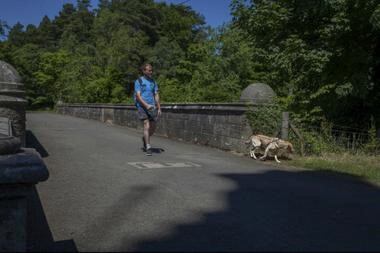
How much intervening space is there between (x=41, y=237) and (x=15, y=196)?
0.92 meters

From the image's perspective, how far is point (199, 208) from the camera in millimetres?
4277

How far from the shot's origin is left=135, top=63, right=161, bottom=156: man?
838 centimetres

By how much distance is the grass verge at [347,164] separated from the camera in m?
6.69

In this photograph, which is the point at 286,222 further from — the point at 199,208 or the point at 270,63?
the point at 270,63

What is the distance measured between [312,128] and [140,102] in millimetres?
3793

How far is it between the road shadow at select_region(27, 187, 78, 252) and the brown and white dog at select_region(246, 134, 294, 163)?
186 inches

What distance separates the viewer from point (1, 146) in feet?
9.02

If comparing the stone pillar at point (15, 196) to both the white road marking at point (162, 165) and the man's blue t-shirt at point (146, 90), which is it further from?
the man's blue t-shirt at point (146, 90)

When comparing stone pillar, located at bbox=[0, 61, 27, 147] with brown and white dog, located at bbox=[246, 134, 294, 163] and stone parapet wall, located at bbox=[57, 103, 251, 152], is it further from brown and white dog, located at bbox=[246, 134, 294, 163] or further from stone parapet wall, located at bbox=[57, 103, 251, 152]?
stone parapet wall, located at bbox=[57, 103, 251, 152]

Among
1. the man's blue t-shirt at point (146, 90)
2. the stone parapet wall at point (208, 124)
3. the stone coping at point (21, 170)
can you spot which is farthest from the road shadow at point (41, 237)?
the stone parapet wall at point (208, 124)

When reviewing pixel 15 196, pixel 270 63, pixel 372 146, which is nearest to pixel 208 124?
pixel 372 146

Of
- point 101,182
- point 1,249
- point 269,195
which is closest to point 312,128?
point 269,195

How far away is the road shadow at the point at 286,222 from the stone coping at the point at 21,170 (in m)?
0.97

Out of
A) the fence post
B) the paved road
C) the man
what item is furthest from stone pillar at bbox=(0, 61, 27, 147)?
the fence post
